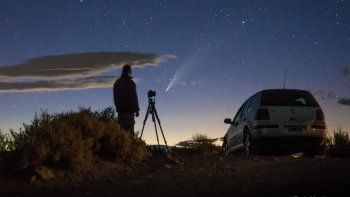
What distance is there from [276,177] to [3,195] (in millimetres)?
4074

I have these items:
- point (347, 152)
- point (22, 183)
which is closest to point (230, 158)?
point (22, 183)

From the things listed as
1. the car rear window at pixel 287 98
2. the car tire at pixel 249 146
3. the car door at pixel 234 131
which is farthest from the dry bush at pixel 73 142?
the car door at pixel 234 131

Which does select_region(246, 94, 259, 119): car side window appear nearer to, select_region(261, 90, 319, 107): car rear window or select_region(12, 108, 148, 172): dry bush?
select_region(261, 90, 319, 107): car rear window

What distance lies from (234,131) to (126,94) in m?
3.18

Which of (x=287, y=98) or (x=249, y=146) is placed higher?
(x=287, y=98)

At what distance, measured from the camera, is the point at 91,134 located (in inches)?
392

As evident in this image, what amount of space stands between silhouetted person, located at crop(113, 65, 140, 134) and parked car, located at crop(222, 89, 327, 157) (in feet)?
8.99

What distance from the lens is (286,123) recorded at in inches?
468

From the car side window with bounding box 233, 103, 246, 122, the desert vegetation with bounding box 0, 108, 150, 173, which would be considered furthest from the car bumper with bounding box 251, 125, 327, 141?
the desert vegetation with bounding box 0, 108, 150, 173

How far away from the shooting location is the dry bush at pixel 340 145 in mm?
18062

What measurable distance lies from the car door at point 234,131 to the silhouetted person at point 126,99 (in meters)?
2.67

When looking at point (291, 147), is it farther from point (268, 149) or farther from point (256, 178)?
point (256, 178)

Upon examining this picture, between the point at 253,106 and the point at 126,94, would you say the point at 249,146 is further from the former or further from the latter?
the point at 126,94

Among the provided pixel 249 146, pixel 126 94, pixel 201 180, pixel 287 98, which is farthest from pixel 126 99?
pixel 201 180
